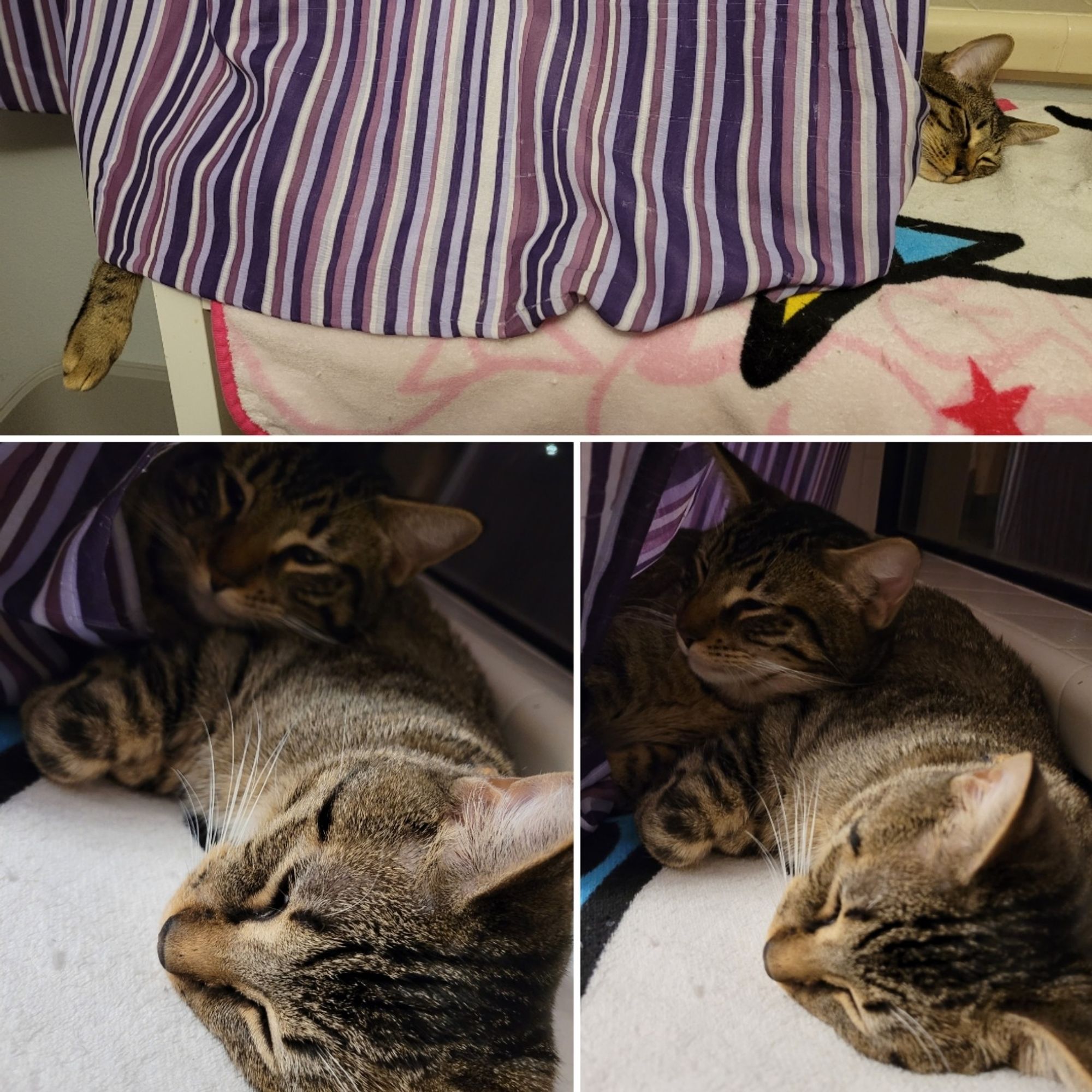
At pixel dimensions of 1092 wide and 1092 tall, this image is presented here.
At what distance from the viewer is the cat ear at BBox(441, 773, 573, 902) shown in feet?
2.13

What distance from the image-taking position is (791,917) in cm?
67

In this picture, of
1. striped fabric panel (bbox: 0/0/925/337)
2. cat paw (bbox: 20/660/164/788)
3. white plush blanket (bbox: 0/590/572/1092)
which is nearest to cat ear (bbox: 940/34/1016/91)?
striped fabric panel (bbox: 0/0/925/337)

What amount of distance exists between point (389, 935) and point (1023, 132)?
1.44 meters

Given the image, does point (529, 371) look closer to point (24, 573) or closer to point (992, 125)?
point (24, 573)

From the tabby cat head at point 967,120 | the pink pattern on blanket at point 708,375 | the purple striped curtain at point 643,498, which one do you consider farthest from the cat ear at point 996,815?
the tabby cat head at point 967,120

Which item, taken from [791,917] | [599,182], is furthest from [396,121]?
[791,917]

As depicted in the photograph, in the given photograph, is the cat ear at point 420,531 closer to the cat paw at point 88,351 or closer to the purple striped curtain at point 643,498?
the purple striped curtain at point 643,498

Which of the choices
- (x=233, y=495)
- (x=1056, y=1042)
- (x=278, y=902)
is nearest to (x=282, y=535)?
(x=233, y=495)

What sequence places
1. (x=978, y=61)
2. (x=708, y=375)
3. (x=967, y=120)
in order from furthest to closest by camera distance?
(x=978, y=61) → (x=967, y=120) → (x=708, y=375)

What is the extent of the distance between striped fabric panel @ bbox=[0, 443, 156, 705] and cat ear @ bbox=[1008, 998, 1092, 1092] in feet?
2.38

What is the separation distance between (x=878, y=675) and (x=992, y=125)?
1006 millimetres

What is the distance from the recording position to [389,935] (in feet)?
2.04

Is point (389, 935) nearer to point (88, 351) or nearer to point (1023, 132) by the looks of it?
point (88, 351)

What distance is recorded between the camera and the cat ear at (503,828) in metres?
0.65
